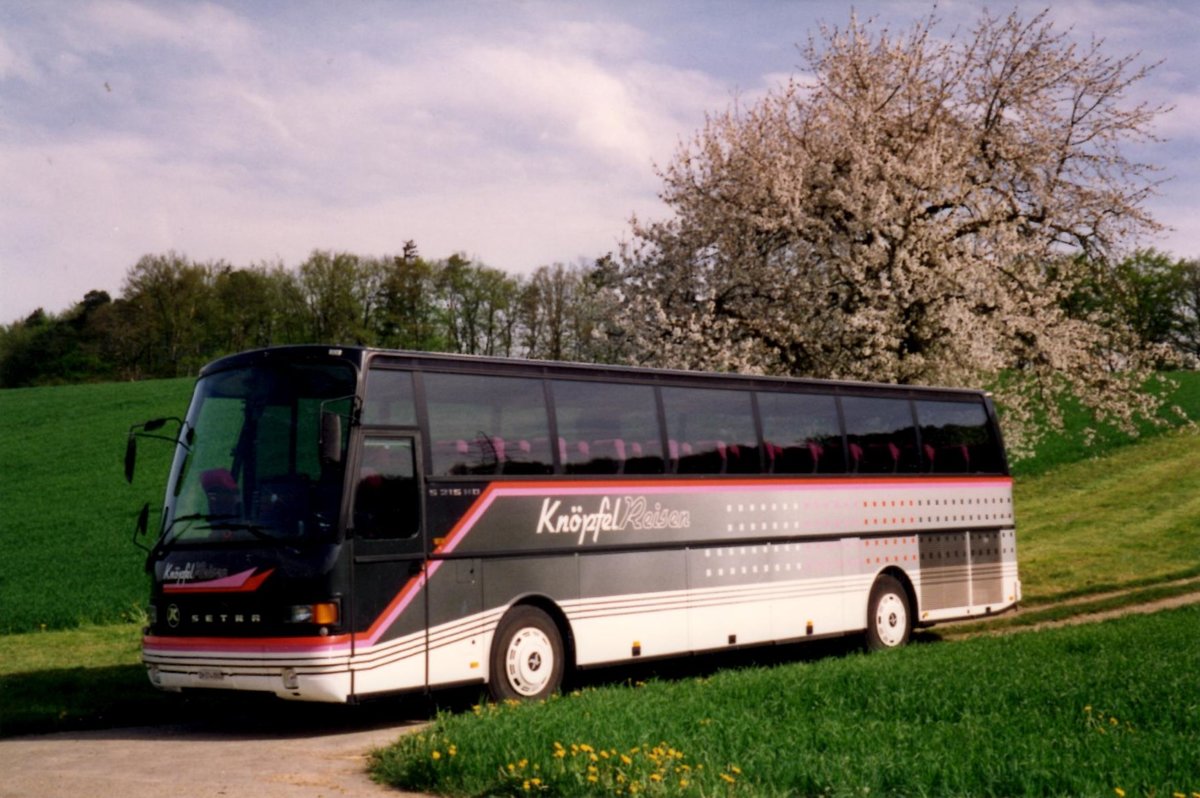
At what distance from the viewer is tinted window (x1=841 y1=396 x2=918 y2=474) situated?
18.2 m

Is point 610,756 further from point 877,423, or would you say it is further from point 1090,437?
point 1090,437

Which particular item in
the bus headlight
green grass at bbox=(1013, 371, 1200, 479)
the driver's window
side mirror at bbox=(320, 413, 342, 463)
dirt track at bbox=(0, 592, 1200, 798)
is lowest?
dirt track at bbox=(0, 592, 1200, 798)

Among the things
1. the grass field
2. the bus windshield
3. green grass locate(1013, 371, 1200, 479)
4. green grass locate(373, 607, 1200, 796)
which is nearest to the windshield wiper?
the bus windshield

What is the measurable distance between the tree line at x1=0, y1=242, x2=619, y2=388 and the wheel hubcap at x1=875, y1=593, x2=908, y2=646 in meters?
50.1

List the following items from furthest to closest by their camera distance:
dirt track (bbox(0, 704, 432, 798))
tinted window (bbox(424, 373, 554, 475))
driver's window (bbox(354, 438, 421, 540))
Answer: tinted window (bbox(424, 373, 554, 475)), driver's window (bbox(354, 438, 421, 540)), dirt track (bbox(0, 704, 432, 798))

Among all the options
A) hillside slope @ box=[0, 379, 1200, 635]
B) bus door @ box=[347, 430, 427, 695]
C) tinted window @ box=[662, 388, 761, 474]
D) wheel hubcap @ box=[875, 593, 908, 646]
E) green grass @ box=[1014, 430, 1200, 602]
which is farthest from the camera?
green grass @ box=[1014, 430, 1200, 602]

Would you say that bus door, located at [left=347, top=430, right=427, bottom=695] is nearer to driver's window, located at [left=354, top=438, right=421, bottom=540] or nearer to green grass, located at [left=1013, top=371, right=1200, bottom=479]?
driver's window, located at [left=354, top=438, right=421, bottom=540]

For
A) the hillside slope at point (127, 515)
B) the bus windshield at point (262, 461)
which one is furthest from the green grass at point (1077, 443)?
the bus windshield at point (262, 461)

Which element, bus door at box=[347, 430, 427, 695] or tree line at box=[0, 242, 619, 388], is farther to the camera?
tree line at box=[0, 242, 619, 388]

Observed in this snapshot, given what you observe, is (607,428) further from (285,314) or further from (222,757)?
(285,314)

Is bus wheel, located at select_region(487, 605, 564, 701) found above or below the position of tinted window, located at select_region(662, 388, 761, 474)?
below

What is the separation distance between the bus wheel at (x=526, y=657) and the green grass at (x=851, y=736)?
102 cm

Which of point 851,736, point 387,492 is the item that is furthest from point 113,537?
point 851,736

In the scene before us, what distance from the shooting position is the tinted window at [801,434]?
16875 millimetres
